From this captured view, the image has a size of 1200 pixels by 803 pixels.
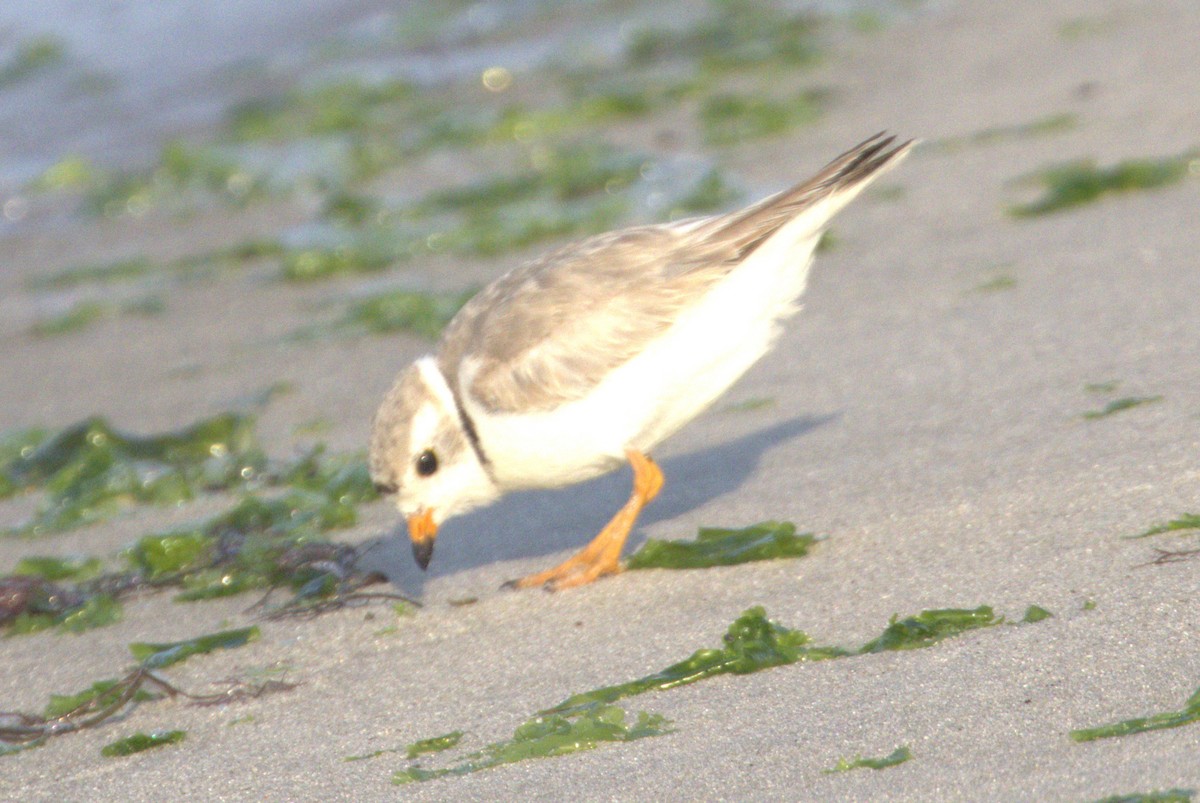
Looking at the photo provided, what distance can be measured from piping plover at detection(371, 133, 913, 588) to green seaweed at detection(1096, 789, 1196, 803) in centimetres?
210

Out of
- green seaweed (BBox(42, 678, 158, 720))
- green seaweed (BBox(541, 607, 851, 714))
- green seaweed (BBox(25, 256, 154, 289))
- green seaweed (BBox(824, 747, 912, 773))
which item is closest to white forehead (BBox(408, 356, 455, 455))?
green seaweed (BBox(42, 678, 158, 720))

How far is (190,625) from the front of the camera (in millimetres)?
4695

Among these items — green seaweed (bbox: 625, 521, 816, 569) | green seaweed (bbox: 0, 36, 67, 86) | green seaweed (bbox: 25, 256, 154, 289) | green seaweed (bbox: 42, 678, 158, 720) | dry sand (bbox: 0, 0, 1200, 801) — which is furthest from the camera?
green seaweed (bbox: 0, 36, 67, 86)

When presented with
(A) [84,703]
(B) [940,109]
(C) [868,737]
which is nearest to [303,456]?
(A) [84,703]

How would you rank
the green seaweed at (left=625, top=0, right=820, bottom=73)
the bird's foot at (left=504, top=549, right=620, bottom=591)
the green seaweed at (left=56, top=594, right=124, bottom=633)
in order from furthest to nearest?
the green seaweed at (left=625, top=0, right=820, bottom=73) < the green seaweed at (left=56, top=594, right=124, bottom=633) < the bird's foot at (left=504, top=549, right=620, bottom=591)

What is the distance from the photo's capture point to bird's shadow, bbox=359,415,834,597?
507 cm

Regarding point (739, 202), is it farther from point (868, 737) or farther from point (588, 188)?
point (868, 737)

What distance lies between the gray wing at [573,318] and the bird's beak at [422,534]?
1.27ft

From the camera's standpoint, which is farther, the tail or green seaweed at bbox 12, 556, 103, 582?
green seaweed at bbox 12, 556, 103, 582

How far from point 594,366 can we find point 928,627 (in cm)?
141

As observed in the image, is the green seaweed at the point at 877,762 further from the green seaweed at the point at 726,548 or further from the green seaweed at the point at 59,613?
the green seaweed at the point at 59,613

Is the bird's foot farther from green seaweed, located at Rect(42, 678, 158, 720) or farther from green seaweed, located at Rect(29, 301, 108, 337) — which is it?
green seaweed, located at Rect(29, 301, 108, 337)

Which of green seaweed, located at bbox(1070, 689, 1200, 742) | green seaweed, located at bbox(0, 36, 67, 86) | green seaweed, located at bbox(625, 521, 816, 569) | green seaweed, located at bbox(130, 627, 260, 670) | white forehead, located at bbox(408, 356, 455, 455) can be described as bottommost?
green seaweed, located at bbox(1070, 689, 1200, 742)

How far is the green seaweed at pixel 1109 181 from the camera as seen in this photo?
7.03 metres
